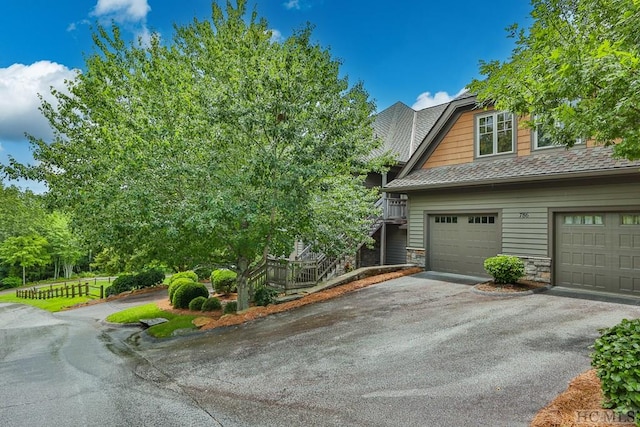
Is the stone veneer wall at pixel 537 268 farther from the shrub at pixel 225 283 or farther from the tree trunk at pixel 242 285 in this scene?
the shrub at pixel 225 283

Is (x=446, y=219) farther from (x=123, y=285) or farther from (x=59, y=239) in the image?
(x=59, y=239)

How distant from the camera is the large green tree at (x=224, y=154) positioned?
7891 millimetres

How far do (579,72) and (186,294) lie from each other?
13.0 meters

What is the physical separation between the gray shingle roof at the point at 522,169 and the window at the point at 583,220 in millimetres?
1272

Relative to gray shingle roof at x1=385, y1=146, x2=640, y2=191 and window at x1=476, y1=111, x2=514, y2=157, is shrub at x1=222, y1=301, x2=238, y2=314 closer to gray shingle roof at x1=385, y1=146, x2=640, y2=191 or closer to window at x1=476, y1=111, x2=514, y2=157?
gray shingle roof at x1=385, y1=146, x2=640, y2=191

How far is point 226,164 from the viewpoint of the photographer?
8.66m

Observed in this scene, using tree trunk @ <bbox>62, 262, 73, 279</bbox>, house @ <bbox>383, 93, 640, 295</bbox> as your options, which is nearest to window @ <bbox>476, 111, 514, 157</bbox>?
house @ <bbox>383, 93, 640, 295</bbox>

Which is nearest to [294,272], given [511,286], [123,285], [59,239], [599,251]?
[511,286]

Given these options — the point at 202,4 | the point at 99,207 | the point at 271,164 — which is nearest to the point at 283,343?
the point at 271,164

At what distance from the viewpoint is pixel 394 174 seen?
59.1ft

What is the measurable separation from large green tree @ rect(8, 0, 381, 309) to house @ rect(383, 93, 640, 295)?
391cm

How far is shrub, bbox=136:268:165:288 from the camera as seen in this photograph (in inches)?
838

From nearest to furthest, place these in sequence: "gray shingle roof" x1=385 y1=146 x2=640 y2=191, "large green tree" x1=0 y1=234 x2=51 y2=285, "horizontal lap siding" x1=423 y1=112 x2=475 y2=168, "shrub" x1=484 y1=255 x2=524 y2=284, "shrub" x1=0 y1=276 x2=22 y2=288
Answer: "gray shingle roof" x1=385 y1=146 x2=640 y2=191, "shrub" x1=484 y1=255 x2=524 y2=284, "horizontal lap siding" x1=423 y1=112 x2=475 y2=168, "large green tree" x1=0 y1=234 x2=51 y2=285, "shrub" x1=0 y1=276 x2=22 y2=288

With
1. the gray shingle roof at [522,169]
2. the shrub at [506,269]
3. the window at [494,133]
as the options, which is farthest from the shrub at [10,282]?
the shrub at [506,269]
